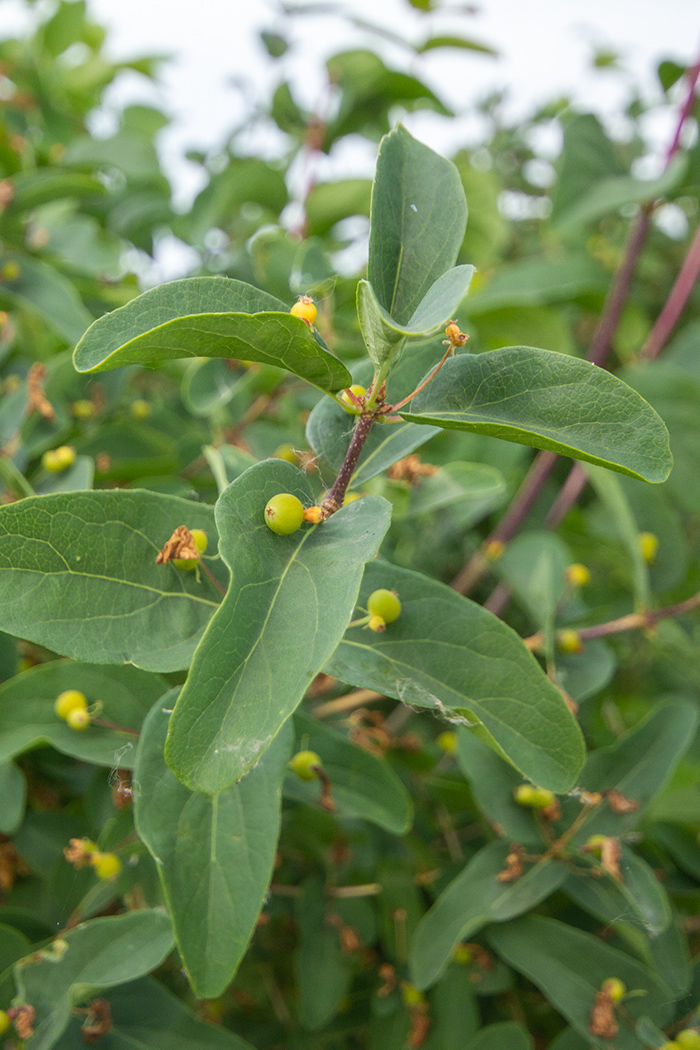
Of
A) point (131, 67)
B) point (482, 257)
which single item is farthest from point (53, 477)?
point (131, 67)

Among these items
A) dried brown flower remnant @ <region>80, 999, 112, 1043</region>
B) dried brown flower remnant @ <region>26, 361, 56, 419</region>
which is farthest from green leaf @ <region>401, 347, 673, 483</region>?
dried brown flower remnant @ <region>80, 999, 112, 1043</region>

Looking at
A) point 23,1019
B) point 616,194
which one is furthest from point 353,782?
point 616,194

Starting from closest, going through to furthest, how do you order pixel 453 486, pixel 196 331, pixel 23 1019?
pixel 196 331
pixel 23 1019
pixel 453 486

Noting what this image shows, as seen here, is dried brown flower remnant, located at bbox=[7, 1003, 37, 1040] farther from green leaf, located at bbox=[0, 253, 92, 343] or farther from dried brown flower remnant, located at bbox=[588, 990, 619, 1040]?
green leaf, located at bbox=[0, 253, 92, 343]

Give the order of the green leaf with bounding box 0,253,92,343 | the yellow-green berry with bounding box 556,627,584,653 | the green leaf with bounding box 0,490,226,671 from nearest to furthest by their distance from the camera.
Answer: the green leaf with bounding box 0,490,226,671 → the yellow-green berry with bounding box 556,627,584,653 → the green leaf with bounding box 0,253,92,343

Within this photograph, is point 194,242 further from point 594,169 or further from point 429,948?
point 429,948

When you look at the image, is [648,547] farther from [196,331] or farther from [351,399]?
[196,331]

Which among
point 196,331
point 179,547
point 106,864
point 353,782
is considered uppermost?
point 196,331

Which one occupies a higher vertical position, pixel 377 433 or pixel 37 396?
pixel 377 433
